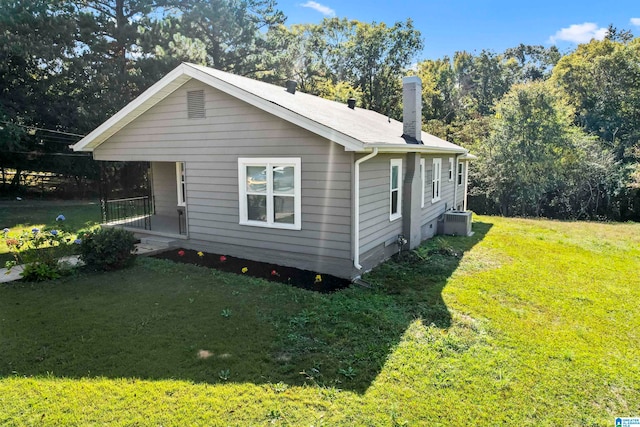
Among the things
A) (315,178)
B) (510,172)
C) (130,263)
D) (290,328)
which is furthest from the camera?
(510,172)

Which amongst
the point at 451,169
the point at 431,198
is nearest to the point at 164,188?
the point at 431,198

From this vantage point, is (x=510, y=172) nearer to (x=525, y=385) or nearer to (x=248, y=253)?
(x=248, y=253)

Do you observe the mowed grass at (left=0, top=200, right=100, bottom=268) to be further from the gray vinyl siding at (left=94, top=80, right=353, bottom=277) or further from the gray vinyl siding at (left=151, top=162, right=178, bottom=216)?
the gray vinyl siding at (left=94, top=80, right=353, bottom=277)

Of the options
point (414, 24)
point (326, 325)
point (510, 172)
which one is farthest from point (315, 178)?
point (414, 24)

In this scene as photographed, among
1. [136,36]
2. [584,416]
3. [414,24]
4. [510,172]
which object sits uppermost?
[414,24]

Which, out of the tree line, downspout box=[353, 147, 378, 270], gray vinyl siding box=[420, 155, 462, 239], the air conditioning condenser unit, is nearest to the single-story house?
downspout box=[353, 147, 378, 270]

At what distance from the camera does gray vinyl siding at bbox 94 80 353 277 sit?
7.30 meters

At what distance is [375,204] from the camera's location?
804 cm

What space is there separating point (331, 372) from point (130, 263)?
19.1 ft

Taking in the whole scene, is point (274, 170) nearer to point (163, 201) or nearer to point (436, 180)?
point (163, 201)

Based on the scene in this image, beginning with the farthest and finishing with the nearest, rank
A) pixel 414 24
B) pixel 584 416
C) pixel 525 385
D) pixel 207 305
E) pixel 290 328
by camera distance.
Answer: pixel 414 24 < pixel 207 305 < pixel 290 328 < pixel 525 385 < pixel 584 416

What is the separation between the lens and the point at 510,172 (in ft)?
64.1

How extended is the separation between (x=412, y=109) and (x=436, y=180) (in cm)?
262

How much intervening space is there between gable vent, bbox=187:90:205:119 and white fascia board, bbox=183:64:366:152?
19.3 inches
